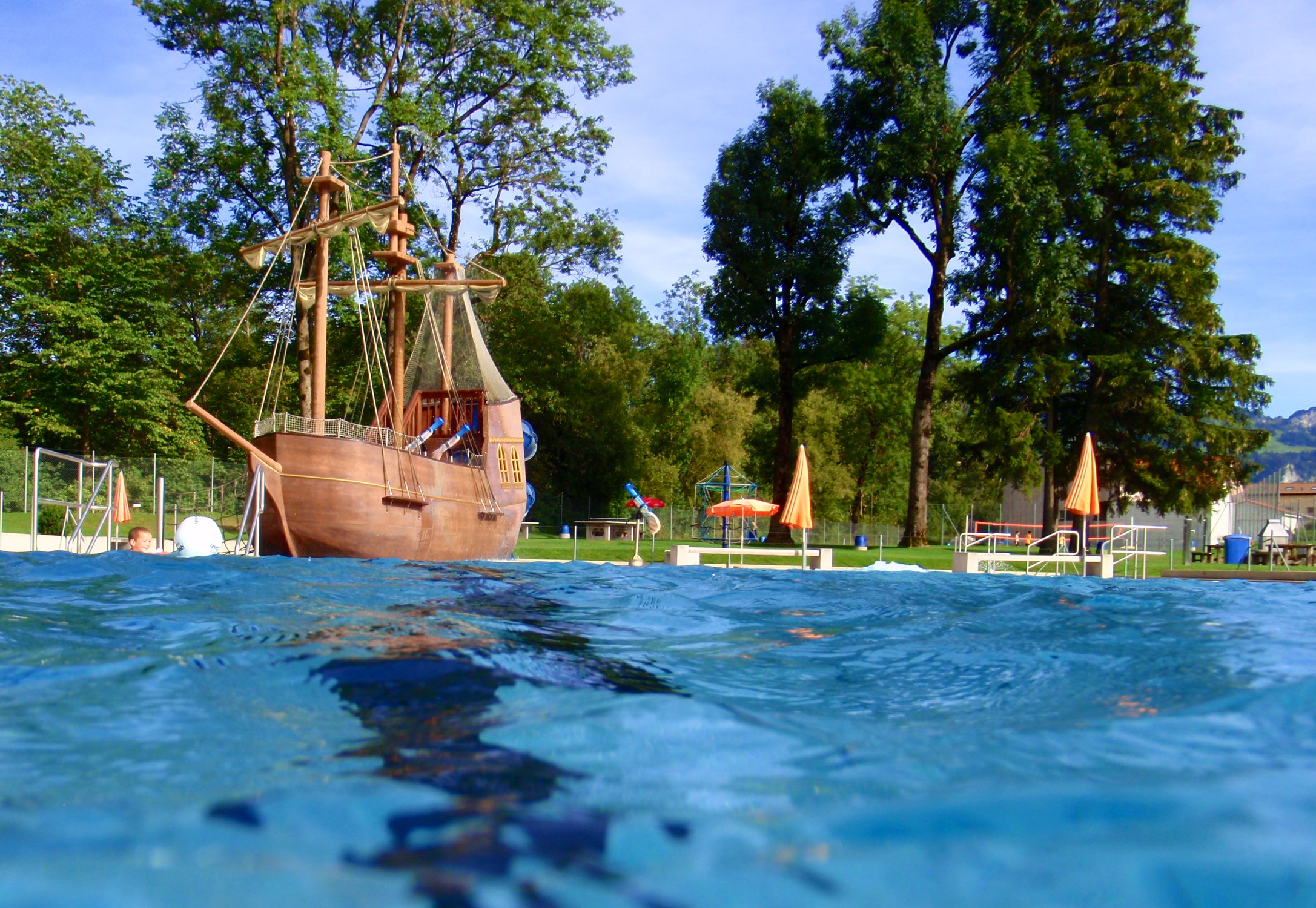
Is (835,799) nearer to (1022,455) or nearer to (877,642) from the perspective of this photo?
(877,642)

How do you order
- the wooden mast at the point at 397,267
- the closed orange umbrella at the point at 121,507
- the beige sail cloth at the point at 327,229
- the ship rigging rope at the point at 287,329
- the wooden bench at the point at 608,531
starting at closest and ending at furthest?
the beige sail cloth at the point at 327,229
the closed orange umbrella at the point at 121,507
the ship rigging rope at the point at 287,329
the wooden mast at the point at 397,267
the wooden bench at the point at 608,531

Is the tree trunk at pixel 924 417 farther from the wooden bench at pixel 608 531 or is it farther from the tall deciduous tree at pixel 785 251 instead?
the wooden bench at pixel 608 531

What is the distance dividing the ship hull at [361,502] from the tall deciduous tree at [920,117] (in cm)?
1408

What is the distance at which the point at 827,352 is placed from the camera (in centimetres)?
2830

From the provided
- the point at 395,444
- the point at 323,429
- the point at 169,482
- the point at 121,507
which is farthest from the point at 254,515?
the point at 169,482

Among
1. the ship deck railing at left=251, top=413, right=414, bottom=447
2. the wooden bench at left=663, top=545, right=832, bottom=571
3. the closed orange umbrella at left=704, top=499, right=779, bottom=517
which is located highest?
the ship deck railing at left=251, top=413, right=414, bottom=447

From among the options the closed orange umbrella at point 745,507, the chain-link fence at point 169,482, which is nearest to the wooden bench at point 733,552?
the closed orange umbrella at point 745,507

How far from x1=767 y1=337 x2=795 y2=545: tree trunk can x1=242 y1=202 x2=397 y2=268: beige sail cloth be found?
13.2 m

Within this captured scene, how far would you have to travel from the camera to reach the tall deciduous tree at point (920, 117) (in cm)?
2578

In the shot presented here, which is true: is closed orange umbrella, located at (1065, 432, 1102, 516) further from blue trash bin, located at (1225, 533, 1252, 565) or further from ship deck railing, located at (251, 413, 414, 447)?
ship deck railing, located at (251, 413, 414, 447)

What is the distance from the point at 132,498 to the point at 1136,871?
2862 cm

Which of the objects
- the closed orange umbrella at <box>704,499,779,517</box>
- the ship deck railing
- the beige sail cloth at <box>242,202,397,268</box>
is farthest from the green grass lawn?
the beige sail cloth at <box>242,202,397,268</box>

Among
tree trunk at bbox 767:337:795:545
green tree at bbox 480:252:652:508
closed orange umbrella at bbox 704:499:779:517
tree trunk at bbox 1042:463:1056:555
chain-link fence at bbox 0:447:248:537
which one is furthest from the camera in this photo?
green tree at bbox 480:252:652:508

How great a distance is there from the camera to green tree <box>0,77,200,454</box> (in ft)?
96.8
